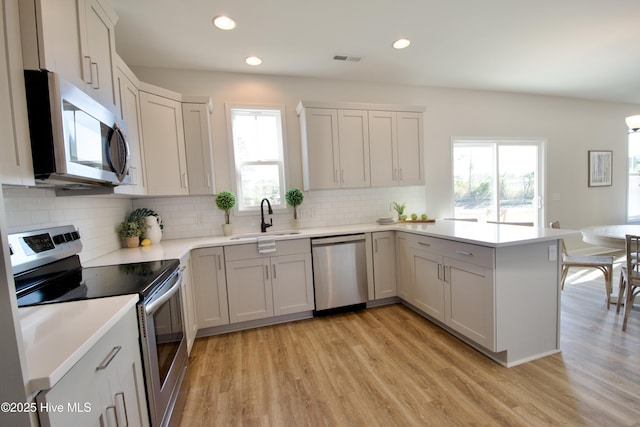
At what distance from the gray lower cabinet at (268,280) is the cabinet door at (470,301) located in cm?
133

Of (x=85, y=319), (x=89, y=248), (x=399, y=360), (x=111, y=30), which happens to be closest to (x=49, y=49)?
(x=111, y=30)

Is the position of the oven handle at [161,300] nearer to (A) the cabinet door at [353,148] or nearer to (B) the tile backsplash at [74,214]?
(B) the tile backsplash at [74,214]

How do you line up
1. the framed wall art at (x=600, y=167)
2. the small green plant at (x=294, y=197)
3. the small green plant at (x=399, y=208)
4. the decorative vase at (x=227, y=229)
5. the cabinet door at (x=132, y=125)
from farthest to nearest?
1. the framed wall art at (x=600, y=167)
2. the small green plant at (x=399, y=208)
3. the small green plant at (x=294, y=197)
4. the decorative vase at (x=227, y=229)
5. the cabinet door at (x=132, y=125)

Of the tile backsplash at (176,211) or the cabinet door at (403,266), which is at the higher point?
the tile backsplash at (176,211)

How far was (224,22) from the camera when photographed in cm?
225

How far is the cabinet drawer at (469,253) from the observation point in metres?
1.96

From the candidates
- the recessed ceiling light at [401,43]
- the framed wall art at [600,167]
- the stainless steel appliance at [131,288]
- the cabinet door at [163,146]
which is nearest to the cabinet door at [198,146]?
the cabinet door at [163,146]

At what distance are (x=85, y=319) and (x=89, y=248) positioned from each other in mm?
1452

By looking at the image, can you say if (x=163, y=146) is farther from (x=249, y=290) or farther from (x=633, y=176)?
(x=633, y=176)

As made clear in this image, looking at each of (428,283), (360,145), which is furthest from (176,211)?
(428,283)

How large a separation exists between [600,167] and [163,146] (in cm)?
690

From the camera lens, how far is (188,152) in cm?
282

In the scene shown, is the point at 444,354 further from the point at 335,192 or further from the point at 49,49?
the point at 49,49

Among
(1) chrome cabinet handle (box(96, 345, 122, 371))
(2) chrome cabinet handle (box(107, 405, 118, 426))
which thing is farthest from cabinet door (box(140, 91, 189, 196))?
(2) chrome cabinet handle (box(107, 405, 118, 426))
